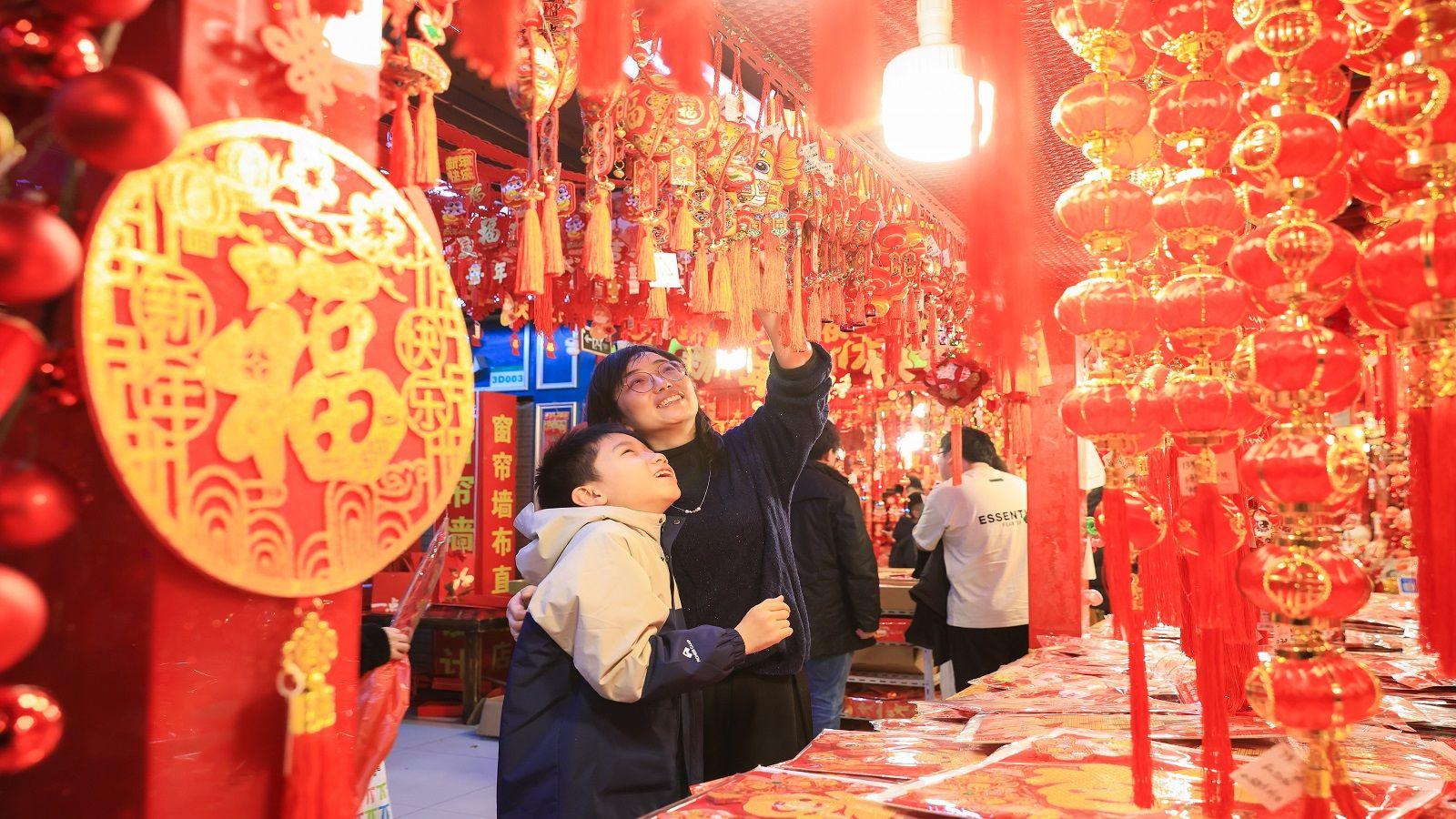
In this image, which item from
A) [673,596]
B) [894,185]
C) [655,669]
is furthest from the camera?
[894,185]

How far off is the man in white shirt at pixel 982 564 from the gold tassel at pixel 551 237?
290cm

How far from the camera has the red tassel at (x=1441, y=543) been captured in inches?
30.7

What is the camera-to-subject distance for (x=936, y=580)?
437 cm

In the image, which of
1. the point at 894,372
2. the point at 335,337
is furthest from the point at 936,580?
the point at 335,337

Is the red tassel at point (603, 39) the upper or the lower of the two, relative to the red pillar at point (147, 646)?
upper

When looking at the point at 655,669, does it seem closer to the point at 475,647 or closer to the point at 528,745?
the point at 528,745

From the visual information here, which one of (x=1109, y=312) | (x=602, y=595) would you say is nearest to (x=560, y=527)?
(x=602, y=595)

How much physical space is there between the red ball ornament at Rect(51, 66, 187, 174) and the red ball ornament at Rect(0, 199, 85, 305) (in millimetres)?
40

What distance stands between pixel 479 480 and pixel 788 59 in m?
4.87

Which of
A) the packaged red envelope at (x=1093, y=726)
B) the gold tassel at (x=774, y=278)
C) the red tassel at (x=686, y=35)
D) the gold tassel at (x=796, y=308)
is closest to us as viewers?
the red tassel at (x=686, y=35)

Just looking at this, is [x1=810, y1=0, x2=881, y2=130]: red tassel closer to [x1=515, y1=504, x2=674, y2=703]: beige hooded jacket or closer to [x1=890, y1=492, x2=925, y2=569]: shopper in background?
[x1=515, y1=504, x2=674, y2=703]: beige hooded jacket

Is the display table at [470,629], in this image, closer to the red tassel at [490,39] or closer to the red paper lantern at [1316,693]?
the red tassel at [490,39]

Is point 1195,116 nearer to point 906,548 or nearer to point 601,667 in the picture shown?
point 601,667

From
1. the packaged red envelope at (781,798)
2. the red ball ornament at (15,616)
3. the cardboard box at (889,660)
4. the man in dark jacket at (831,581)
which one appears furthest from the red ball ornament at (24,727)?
the cardboard box at (889,660)
